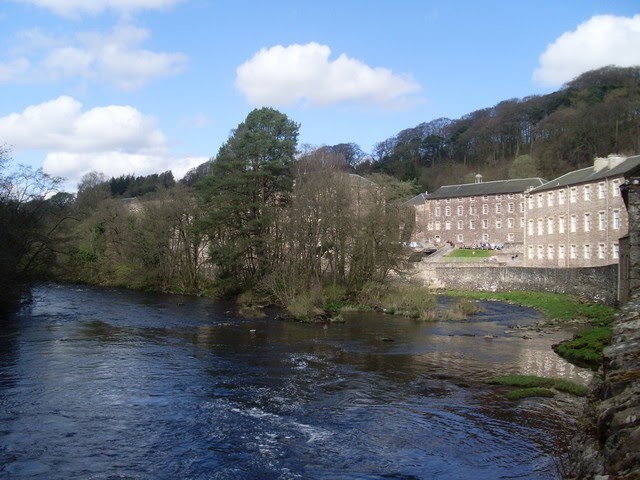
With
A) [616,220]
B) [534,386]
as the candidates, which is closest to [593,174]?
[616,220]

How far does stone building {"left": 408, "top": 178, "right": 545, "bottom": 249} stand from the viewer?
248 feet

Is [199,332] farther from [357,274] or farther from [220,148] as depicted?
[220,148]

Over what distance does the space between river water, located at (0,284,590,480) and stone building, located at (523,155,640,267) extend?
861 inches

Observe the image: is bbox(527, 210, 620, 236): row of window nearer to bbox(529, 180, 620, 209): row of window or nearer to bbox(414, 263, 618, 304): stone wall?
bbox(529, 180, 620, 209): row of window

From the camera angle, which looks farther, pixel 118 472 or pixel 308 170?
pixel 308 170

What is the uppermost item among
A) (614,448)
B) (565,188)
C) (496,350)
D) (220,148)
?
(220,148)

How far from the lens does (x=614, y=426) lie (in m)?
5.02

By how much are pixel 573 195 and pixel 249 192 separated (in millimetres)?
28491

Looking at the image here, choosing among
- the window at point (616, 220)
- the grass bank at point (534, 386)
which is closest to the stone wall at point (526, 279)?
the window at point (616, 220)

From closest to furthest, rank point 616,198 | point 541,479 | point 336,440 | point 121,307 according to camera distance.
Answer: point 541,479
point 336,440
point 121,307
point 616,198

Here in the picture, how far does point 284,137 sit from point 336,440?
3690cm

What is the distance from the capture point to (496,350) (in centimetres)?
2139

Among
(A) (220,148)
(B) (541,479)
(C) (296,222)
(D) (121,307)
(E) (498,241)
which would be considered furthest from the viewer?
(E) (498,241)

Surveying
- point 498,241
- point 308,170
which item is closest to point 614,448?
point 308,170
